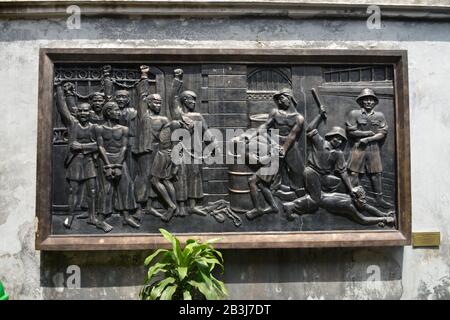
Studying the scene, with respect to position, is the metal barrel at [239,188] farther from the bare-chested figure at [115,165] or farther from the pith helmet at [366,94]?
the pith helmet at [366,94]

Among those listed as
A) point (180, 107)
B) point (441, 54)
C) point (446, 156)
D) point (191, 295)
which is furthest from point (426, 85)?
point (191, 295)

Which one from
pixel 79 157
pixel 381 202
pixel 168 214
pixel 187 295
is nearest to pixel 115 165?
pixel 79 157

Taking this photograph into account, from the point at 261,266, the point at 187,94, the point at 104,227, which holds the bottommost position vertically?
the point at 261,266

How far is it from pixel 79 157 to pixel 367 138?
3148 millimetres

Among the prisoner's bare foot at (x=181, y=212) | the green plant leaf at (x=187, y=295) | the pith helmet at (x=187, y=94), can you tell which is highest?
the pith helmet at (x=187, y=94)

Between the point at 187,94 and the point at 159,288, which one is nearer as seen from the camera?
the point at 159,288

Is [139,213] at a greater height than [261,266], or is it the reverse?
[139,213]

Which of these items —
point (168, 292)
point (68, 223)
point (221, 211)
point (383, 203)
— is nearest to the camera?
point (168, 292)

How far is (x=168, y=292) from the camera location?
3928 mm

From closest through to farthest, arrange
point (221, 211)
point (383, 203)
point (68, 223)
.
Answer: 1. point (68, 223)
2. point (221, 211)
3. point (383, 203)

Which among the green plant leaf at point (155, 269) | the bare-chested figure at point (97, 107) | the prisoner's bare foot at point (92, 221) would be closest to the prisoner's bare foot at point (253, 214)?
the green plant leaf at point (155, 269)

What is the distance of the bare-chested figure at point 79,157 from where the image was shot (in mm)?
4559

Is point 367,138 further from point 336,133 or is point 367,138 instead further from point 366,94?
point 366,94

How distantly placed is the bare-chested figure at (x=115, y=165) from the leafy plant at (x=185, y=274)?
636 millimetres
